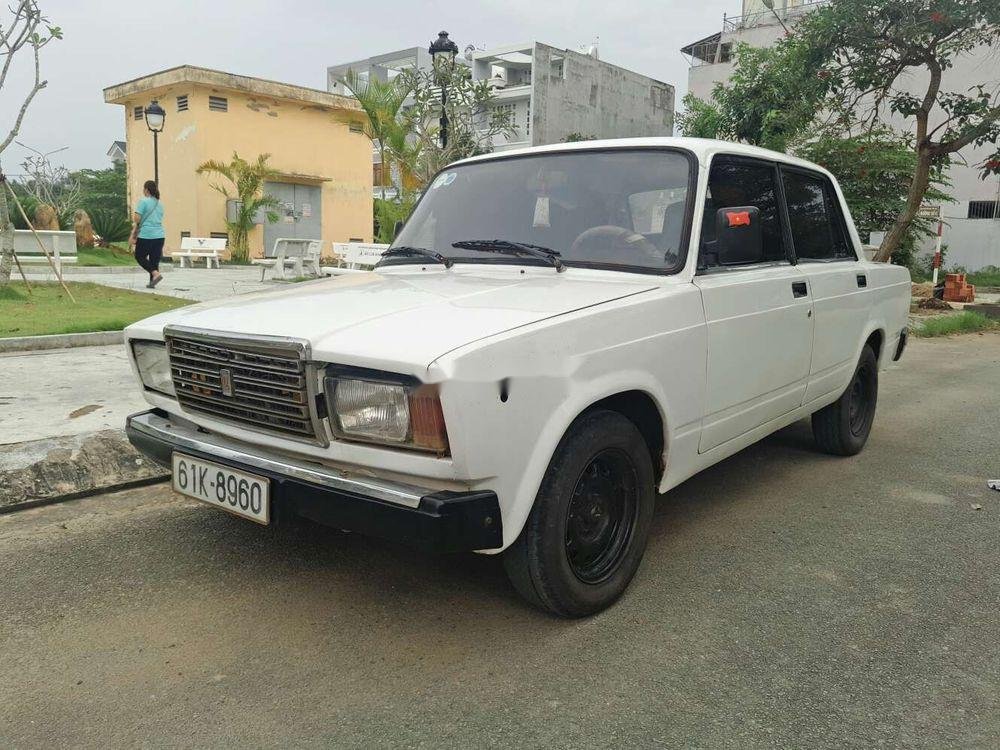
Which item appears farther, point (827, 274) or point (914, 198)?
point (914, 198)

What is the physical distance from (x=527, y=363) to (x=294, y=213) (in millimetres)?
22924

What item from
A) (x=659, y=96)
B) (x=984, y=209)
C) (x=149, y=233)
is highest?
(x=659, y=96)

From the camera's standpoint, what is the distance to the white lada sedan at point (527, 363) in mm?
2320

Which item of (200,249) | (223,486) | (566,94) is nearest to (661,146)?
(223,486)

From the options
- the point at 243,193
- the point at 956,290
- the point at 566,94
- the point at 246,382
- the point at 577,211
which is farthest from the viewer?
the point at 566,94

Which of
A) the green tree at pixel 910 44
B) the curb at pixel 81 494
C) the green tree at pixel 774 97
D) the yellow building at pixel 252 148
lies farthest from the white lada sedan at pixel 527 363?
the yellow building at pixel 252 148

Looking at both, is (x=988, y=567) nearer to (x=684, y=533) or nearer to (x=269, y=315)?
(x=684, y=533)

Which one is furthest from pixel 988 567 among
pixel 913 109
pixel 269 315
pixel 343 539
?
pixel 913 109

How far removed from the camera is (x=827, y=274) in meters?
4.19

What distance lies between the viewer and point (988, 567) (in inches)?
129

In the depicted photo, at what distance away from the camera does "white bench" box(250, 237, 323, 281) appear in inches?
587

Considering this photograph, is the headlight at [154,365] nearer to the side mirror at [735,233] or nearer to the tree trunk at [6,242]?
the side mirror at [735,233]

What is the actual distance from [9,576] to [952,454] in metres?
Result: 4.97

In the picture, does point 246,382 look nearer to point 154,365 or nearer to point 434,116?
point 154,365
